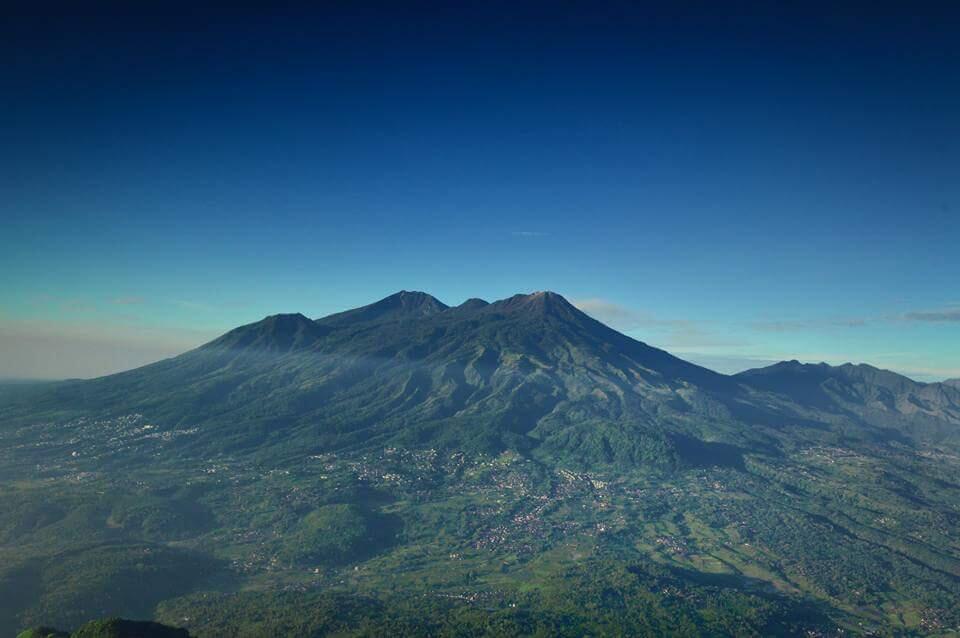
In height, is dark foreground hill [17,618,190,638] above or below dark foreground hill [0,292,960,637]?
above

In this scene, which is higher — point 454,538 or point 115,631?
point 115,631

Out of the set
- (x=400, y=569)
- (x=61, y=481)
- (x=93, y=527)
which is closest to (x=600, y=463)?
(x=400, y=569)

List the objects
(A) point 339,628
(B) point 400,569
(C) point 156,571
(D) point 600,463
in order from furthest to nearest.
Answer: (D) point 600,463 < (B) point 400,569 < (C) point 156,571 < (A) point 339,628

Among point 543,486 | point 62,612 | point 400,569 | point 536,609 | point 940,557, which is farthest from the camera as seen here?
point 543,486

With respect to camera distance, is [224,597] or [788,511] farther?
[788,511]

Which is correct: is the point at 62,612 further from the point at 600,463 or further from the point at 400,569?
the point at 600,463

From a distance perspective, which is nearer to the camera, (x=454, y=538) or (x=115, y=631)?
(x=115, y=631)

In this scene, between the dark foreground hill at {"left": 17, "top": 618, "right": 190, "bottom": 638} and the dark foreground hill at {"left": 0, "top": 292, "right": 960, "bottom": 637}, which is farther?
the dark foreground hill at {"left": 0, "top": 292, "right": 960, "bottom": 637}

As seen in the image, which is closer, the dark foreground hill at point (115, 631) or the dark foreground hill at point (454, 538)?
the dark foreground hill at point (115, 631)

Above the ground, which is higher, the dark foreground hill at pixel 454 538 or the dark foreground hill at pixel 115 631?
the dark foreground hill at pixel 115 631

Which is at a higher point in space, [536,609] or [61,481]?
[61,481]
